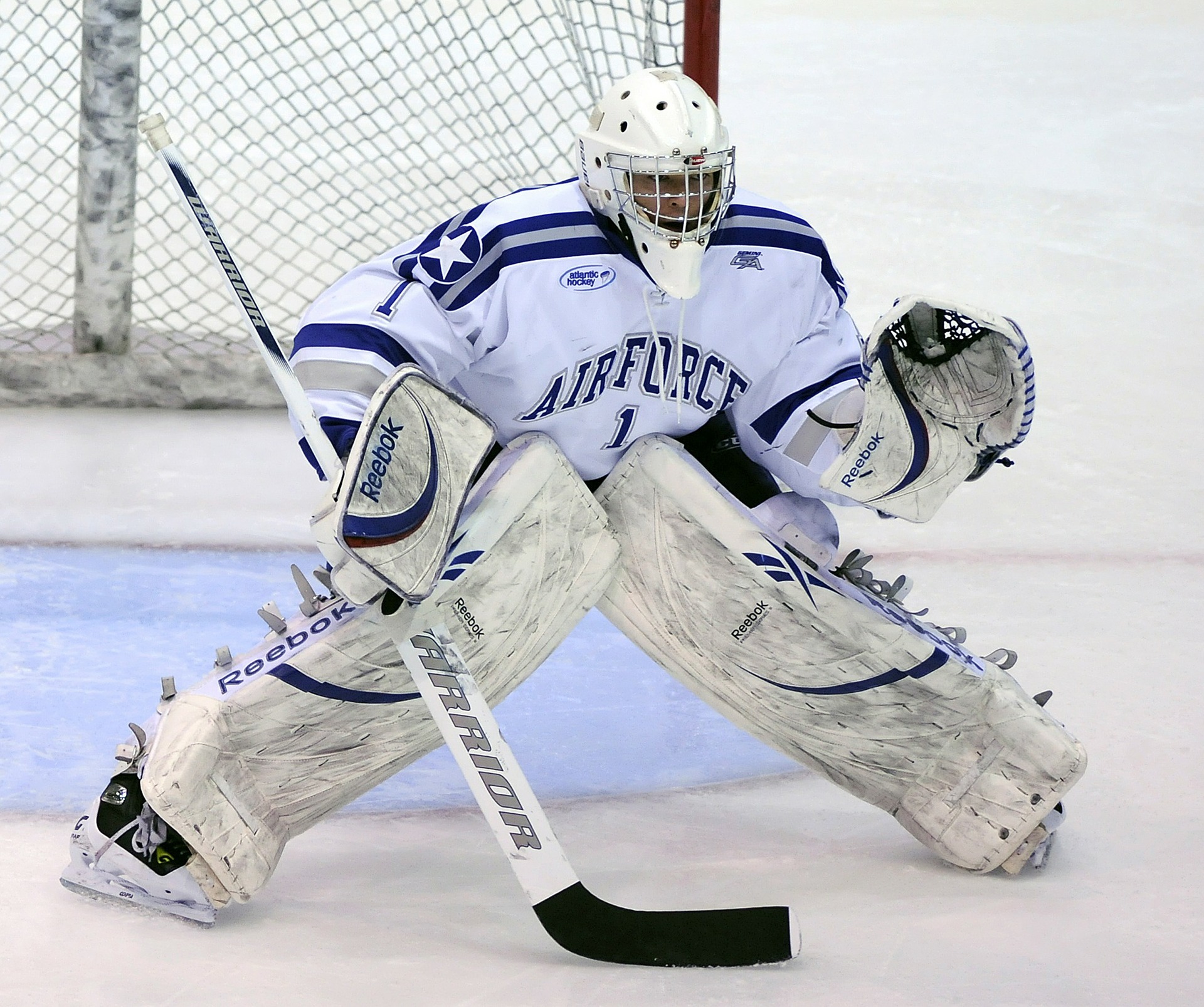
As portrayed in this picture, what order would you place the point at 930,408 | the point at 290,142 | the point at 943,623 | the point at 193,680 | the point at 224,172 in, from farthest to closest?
the point at 290,142, the point at 224,172, the point at 943,623, the point at 193,680, the point at 930,408

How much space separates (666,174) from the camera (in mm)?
1992

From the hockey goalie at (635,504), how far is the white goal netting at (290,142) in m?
1.66

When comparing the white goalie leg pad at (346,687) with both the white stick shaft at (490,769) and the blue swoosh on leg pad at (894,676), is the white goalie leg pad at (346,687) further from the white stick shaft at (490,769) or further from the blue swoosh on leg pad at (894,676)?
the blue swoosh on leg pad at (894,676)

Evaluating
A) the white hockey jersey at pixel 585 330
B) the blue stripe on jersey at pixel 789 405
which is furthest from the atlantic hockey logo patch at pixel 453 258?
the blue stripe on jersey at pixel 789 405

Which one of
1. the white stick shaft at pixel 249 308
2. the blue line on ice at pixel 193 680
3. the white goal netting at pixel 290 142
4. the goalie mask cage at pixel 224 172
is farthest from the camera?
the white goal netting at pixel 290 142

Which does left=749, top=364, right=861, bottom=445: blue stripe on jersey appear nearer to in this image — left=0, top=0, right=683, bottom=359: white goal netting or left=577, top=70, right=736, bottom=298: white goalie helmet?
left=577, top=70, right=736, bottom=298: white goalie helmet

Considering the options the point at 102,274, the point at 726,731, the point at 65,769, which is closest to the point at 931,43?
the point at 102,274

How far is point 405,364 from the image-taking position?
181 centimetres

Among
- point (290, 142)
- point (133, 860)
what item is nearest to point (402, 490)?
point (133, 860)

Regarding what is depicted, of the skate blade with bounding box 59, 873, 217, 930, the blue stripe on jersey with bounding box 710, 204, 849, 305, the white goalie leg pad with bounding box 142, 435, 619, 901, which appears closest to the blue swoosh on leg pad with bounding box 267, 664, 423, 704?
the white goalie leg pad with bounding box 142, 435, 619, 901

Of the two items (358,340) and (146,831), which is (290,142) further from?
(146,831)

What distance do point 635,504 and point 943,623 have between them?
1.14 meters

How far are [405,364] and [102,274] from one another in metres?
2.47

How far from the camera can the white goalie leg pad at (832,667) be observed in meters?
2.13
